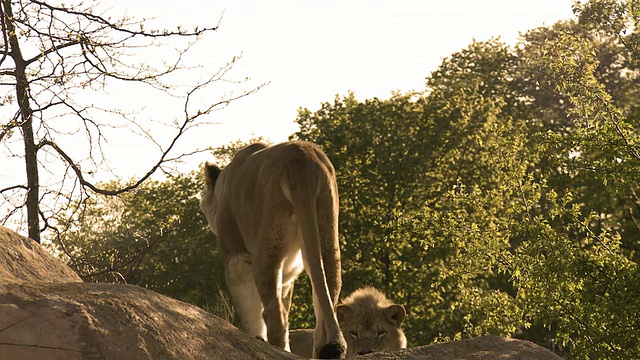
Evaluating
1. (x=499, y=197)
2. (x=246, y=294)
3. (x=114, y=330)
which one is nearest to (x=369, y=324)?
(x=246, y=294)

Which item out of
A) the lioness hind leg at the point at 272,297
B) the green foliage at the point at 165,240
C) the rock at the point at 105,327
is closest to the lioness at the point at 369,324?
the lioness hind leg at the point at 272,297

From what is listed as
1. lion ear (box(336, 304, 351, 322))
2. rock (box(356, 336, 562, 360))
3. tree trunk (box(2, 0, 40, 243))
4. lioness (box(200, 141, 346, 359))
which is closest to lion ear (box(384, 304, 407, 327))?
lion ear (box(336, 304, 351, 322))

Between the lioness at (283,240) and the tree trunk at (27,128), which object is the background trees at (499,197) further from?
the lioness at (283,240)

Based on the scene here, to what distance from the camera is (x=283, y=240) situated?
7.69 metres

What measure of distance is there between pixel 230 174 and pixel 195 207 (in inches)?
979

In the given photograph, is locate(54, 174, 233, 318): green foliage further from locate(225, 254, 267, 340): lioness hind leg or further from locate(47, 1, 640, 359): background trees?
locate(225, 254, 267, 340): lioness hind leg

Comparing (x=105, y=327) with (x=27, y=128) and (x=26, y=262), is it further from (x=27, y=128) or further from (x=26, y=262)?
(x=27, y=128)

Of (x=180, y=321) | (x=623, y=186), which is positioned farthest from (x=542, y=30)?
(x=180, y=321)

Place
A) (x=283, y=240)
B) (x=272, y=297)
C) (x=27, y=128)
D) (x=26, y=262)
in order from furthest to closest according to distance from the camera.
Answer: (x=27, y=128), (x=283, y=240), (x=272, y=297), (x=26, y=262)

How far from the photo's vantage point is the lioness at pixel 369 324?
9.53m

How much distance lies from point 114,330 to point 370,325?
4.86 metres

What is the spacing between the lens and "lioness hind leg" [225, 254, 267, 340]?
26.7ft

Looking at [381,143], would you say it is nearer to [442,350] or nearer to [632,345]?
[632,345]

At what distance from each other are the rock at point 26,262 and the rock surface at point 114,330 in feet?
0.19
